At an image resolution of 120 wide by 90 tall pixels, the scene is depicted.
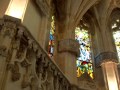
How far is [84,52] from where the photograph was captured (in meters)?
9.63

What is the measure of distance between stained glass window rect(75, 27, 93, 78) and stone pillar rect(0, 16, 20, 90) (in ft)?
15.8

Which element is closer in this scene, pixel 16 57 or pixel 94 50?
pixel 16 57

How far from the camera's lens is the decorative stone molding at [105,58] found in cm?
865

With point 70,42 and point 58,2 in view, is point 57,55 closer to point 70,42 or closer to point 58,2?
point 70,42

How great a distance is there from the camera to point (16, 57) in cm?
411

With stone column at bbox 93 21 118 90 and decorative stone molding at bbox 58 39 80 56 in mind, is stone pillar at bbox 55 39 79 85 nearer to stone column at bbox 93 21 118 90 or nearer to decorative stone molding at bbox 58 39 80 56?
decorative stone molding at bbox 58 39 80 56

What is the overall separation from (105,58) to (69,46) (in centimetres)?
179

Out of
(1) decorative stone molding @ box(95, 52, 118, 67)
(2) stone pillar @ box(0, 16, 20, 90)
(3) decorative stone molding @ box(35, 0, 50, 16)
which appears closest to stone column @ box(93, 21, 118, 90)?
(1) decorative stone molding @ box(95, 52, 118, 67)

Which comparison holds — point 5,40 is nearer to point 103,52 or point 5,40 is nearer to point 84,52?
point 103,52

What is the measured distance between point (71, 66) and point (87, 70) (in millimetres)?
1542

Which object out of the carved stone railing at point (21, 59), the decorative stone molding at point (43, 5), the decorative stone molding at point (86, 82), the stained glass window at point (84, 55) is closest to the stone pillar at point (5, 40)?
the carved stone railing at point (21, 59)

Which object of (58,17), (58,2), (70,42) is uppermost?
(58,2)

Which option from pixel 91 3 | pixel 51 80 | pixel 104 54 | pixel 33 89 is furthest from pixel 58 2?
pixel 33 89

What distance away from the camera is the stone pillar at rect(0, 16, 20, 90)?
362 centimetres
